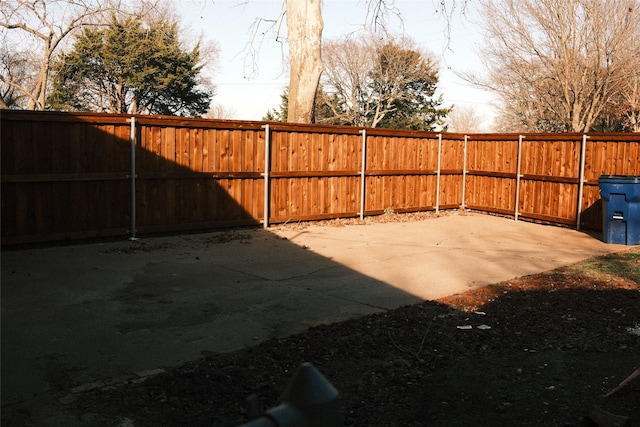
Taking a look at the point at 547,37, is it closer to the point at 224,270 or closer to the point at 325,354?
the point at 224,270

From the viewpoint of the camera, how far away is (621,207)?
37.7 feet

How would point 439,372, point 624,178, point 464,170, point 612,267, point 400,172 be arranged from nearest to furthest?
point 439,372 < point 612,267 < point 624,178 < point 400,172 < point 464,170

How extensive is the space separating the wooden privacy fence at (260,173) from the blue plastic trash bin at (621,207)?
1.29 meters

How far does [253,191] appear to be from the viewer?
12.5 meters

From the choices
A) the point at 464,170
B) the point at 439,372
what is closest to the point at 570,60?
the point at 464,170

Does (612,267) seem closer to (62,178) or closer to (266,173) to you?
(266,173)

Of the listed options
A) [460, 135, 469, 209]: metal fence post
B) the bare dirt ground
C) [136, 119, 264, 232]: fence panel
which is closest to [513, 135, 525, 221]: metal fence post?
[460, 135, 469, 209]: metal fence post

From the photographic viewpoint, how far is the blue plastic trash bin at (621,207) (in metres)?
11.3

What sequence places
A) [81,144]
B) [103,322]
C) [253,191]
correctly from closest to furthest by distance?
[103,322], [81,144], [253,191]

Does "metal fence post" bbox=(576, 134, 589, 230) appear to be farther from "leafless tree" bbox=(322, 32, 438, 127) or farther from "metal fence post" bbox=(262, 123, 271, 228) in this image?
"leafless tree" bbox=(322, 32, 438, 127)

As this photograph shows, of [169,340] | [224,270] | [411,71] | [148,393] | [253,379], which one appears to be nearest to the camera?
[148,393]

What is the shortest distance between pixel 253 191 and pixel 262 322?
686 cm

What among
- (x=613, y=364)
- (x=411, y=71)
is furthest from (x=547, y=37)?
(x=613, y=364)

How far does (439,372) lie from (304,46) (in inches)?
485
